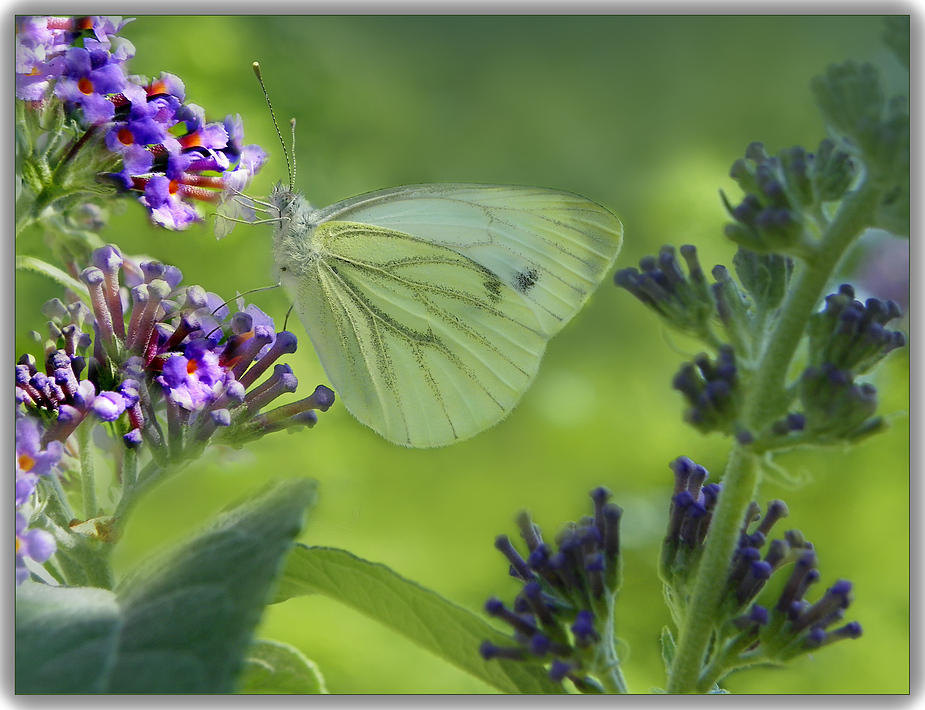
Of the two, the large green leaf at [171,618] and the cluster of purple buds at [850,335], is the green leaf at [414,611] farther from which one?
the cluster of purple buds at [850,335]

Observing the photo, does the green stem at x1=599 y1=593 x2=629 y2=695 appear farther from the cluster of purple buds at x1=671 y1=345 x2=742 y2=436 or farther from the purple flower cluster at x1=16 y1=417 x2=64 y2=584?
the purple flower cluster at x1=16 y1=417 x2=64 y2=584

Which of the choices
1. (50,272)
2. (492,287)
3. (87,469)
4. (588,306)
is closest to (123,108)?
(50,272)

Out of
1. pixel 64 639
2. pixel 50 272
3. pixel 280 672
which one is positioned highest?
pixel 50 272

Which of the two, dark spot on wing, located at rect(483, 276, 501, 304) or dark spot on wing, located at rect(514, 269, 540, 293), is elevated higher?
dark spot on wing, located at rect(514, 269, 540, 293)

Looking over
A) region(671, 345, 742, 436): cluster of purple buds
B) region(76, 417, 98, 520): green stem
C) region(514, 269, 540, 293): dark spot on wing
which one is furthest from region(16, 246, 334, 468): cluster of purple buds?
region(514, 269, 540, 293): dark spot on wing

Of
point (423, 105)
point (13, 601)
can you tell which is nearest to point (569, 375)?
point (423, 105)

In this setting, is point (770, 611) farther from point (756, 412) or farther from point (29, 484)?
A: point (29, 484)

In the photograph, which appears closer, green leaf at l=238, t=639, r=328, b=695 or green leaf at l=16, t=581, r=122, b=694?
green leaf at l=16, t=581, r=122, b=694
